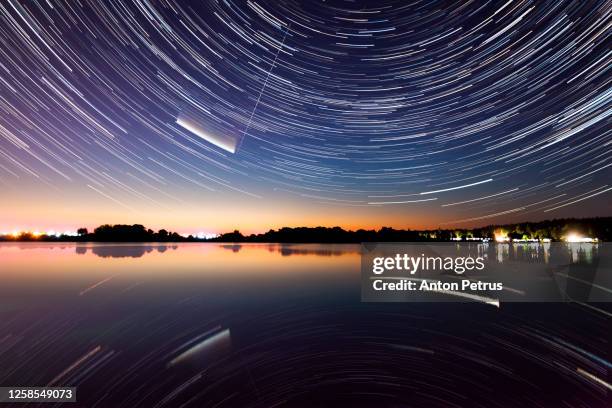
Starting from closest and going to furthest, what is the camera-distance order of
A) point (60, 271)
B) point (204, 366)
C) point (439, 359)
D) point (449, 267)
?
1. point (204, 366)
2. point (439, 359)
3. point (449, 267)
4. point (60, 271)

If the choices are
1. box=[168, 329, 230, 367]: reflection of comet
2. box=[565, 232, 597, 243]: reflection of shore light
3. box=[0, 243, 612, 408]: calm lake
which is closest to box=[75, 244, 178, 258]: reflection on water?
box=[0, 243, 612, 408]: calm lake

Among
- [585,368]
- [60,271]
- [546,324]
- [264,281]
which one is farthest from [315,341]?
[60,271]

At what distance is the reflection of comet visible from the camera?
8.30 m

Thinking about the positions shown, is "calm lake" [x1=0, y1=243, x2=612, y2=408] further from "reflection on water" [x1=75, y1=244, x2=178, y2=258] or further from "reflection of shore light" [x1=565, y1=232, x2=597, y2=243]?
"reflection of shore light" [x1=565, y1=232, x2=597, y2=243]

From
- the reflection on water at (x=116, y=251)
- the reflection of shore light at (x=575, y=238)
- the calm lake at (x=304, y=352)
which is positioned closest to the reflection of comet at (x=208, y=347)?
the calm lake at (x=304, y=352)

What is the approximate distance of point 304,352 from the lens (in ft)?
29.1

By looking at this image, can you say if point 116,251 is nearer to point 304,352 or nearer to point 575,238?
point 304,352

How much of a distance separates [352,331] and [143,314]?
7.21 m

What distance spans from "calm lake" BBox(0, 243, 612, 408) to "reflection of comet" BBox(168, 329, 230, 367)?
0.16 ft

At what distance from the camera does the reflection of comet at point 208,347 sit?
8.30 m

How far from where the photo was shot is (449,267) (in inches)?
986

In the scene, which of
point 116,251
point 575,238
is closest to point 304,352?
point 116,251

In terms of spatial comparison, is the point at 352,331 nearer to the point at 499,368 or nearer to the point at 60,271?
the point at 499,368

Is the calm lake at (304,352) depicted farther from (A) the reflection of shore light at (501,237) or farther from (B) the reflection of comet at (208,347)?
(A) the reflection of shore light at (501,237)
